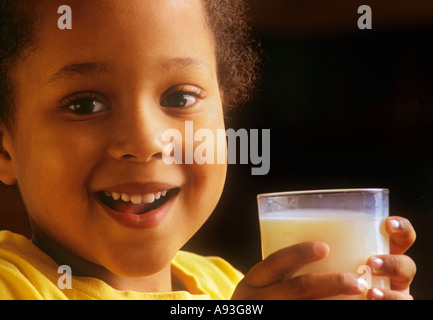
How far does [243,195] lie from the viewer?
0.86 meters

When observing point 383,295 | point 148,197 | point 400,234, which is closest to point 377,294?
point 383,295

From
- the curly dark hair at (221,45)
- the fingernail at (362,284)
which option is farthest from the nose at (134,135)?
the fingernail at (362,284)

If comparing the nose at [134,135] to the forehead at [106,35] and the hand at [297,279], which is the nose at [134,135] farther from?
the hand at [297,279]

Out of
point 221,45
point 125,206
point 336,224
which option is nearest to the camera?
point 336,224

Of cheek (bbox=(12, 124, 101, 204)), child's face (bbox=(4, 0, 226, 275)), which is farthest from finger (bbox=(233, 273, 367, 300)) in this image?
cheek (bbox=(12, 124, 101, 204))

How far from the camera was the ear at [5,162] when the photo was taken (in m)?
0.72

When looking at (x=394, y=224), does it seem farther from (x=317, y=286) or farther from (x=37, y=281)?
(x=37, y=281)

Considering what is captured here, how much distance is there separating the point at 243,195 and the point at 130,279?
22cm

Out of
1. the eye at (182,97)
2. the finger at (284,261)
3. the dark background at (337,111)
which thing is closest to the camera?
the finger at (284,261)

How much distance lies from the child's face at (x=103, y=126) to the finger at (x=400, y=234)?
273 mm

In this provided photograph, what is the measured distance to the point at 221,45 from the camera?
819 mm

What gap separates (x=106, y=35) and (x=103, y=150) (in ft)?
0.45
